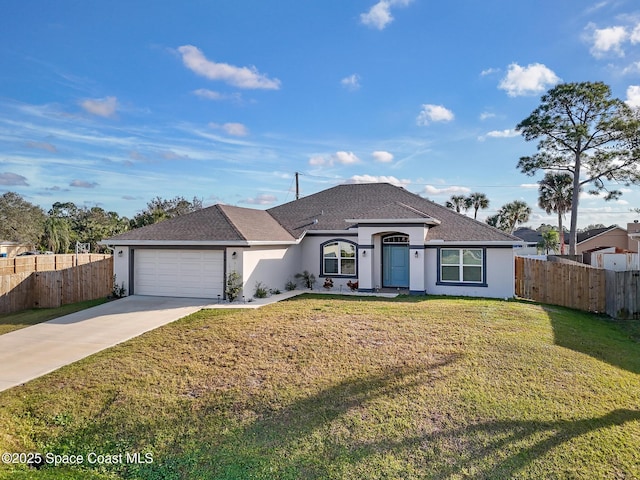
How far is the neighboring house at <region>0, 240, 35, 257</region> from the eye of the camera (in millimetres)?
42281

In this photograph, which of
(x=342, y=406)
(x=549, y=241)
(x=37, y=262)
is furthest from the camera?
(x=549, y=241)

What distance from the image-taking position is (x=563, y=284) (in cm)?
1580

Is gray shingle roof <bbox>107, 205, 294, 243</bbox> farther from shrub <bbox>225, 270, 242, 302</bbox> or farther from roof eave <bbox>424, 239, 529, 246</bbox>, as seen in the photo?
roof eave <bbox>424, 239, 529, 246</bbox>

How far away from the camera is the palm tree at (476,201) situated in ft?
150

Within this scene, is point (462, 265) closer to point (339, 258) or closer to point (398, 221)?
point (398, 221)

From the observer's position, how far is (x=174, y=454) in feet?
18.5

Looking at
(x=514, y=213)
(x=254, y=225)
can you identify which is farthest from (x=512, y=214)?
(x=254, y=225)

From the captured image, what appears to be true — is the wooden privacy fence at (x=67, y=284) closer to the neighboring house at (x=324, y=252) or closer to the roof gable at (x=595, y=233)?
the neighboring house at (x=324, y=252)

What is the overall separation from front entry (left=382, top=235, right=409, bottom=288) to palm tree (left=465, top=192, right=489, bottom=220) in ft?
99.8

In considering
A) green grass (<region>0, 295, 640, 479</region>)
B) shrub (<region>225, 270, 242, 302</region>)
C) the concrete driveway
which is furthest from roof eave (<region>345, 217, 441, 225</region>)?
the concrete driveway

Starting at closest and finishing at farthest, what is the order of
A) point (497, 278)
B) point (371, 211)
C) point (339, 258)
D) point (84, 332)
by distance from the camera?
point (84, 332) → point (497, 278) → point (371, 211) → point (339, 258)

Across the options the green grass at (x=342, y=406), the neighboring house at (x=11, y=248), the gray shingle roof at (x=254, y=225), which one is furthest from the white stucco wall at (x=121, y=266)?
the neighboring house at (x=11, y=248)

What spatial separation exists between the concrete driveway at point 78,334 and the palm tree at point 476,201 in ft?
127

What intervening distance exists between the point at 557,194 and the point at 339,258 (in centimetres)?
3524
